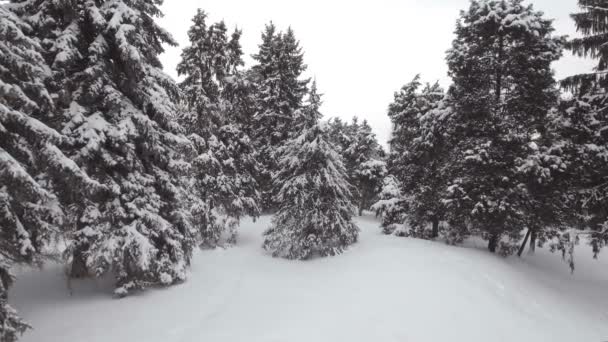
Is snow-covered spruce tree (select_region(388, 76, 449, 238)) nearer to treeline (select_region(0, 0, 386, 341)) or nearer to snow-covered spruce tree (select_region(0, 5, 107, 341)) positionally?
treeline (select_region(0, 0, 386, 341))

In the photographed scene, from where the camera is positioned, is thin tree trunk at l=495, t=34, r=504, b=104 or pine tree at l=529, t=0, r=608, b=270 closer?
pine tree at l=529, t=0, r=608, b=270

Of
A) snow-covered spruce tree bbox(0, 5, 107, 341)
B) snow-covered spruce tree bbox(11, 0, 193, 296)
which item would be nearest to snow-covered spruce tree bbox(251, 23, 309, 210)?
snow-covered spruce tree bbox(11, 0, 193, 296)

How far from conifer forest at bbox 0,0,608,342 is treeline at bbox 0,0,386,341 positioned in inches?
2.4

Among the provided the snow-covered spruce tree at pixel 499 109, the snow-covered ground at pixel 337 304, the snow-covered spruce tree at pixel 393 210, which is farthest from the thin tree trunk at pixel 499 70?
the snow-covered spruce tree at pixel 393 210

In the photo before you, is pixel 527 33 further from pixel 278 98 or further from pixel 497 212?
pixel 278 98

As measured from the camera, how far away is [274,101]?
25.5m

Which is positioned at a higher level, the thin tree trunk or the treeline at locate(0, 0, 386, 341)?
the thin tree trunk

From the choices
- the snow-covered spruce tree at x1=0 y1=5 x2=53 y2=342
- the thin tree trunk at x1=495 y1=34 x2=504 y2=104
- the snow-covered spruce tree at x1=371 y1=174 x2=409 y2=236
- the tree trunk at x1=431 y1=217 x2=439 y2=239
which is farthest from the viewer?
the snow-covered spruce tree at x1=371 y1=174 x2=409 y2=236

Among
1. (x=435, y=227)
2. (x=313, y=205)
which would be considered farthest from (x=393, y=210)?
(x=313, y=205)

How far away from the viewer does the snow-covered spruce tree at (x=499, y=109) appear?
532 inches

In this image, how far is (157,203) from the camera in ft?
30.3

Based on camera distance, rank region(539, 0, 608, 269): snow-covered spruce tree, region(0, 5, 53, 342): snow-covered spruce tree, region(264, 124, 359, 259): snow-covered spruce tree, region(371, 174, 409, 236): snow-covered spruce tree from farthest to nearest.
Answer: region(371, 174, 409, 236): snow-covered spruce tree, region(264, 124, 359, 259): snow-covered spruce tree, region(539, 0, 608, 269): snow-covered spruce tree, region(0, 5, 53, 342): snow-covered spruce tree

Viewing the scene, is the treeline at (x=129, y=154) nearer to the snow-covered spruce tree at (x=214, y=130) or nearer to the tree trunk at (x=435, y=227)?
Answer: the snow-covered spruce tree at (x=214, y=130)

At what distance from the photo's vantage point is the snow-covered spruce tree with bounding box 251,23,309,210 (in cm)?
2531
